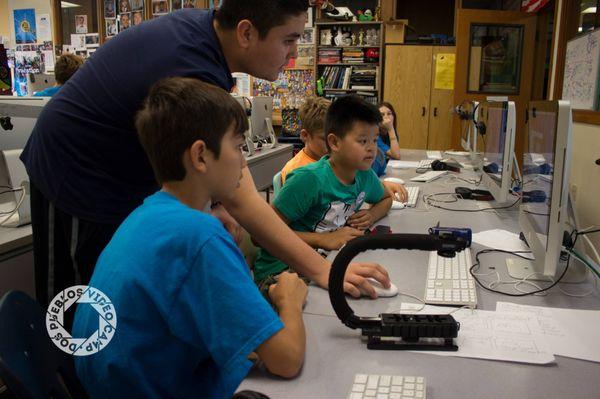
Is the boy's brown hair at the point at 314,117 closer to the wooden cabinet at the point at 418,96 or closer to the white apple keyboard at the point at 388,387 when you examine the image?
the white apple keyboard at the point at 388,387

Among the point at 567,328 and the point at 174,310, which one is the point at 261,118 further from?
the point at 174,310

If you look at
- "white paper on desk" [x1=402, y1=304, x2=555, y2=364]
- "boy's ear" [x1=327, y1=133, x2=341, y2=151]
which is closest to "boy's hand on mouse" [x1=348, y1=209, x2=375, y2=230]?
Result: "boy's ear" [x1=327, y1=133, x2=341, y2=151]

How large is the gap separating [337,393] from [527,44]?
5.38 meters

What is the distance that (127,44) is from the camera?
43.9 inches

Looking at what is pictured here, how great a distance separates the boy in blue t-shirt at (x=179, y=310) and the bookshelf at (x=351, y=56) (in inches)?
200

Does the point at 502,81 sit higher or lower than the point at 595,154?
higher

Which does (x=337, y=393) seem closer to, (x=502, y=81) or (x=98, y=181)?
(x=98, y=181)

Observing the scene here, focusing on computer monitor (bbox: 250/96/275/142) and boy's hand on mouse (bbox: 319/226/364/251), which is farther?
computer monitor (bbox: 250/96/275/142)

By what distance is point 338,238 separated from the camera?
1616mm

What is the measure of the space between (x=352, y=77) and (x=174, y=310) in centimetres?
532

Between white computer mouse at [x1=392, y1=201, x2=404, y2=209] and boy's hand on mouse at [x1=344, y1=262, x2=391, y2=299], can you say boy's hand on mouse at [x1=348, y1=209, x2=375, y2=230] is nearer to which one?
white computer mouse at [x1=392, y1=201, x2=404, y2=209]

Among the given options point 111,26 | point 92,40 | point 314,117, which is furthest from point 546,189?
point 92,40

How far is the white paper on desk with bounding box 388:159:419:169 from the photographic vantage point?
3.54 metres

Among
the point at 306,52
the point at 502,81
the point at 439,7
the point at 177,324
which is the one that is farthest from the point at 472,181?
the point at 439,7
